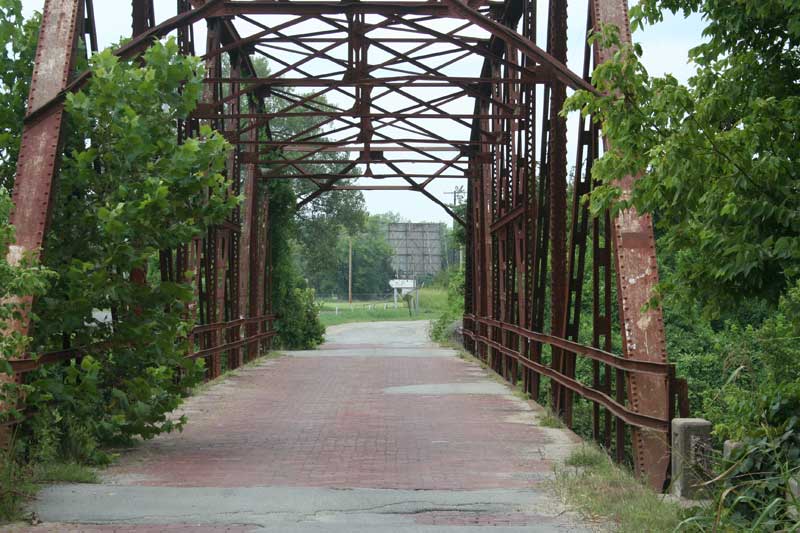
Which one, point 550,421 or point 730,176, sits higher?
point 730,176

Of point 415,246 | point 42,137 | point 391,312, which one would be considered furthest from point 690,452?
point 415,246

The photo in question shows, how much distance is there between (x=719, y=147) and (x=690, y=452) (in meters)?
2.37

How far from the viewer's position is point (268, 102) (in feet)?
227

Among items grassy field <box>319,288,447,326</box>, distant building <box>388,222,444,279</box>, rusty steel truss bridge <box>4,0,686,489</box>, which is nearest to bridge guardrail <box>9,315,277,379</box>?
rusty steel truss bridge <box>4,0,686,489</box>

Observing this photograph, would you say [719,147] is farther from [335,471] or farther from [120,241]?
[120,241]

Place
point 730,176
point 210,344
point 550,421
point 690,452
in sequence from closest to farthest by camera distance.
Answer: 1. point 730,176
2. point 690,452
3. point 550,421
4. point 210,344

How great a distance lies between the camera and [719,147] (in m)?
7.46

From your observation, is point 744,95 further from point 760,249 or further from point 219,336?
point 219,336

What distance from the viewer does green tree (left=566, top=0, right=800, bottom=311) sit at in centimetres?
736

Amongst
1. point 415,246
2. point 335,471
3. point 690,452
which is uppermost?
point 415,246

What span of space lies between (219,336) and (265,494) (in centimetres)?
1401

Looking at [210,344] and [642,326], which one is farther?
[210,344]

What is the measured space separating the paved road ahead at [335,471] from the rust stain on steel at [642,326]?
1.00 metres

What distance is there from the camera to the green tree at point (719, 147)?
24.2ft
